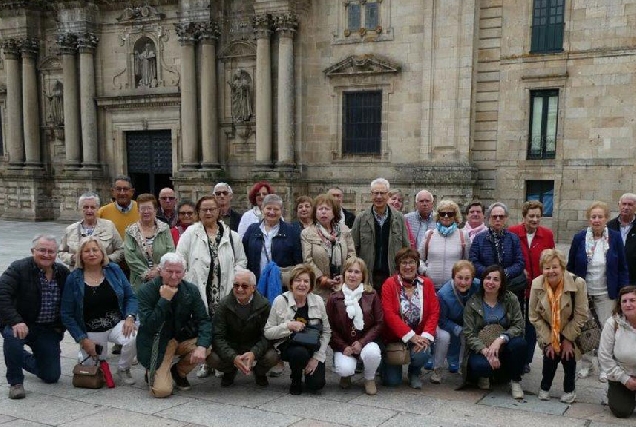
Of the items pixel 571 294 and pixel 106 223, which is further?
pixel 106 223

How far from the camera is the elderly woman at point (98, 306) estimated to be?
6188 mm

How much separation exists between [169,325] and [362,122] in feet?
46.5

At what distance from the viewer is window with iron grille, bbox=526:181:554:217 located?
17.5 m

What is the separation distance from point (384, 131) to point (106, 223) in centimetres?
1288

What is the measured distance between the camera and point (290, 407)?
571cm

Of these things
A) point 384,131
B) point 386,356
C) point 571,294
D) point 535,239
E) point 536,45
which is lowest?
point 386,356

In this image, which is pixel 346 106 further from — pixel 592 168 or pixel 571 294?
pixel 571 294

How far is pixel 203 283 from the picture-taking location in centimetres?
655

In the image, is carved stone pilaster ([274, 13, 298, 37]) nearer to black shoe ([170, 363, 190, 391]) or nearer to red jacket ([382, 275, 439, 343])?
Answer: red jacket ([382, 275, 439, 343])

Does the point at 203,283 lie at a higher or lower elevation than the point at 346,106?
lower

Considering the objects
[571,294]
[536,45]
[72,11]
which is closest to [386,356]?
[571,294]

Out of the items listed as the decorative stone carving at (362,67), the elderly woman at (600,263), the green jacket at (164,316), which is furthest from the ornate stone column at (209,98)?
the elderly woman at (600,263)

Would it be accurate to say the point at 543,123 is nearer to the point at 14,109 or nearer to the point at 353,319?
the point at 353,319

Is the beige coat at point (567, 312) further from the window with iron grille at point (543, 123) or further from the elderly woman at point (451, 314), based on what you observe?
the window with iron grille at point (543, 123)
